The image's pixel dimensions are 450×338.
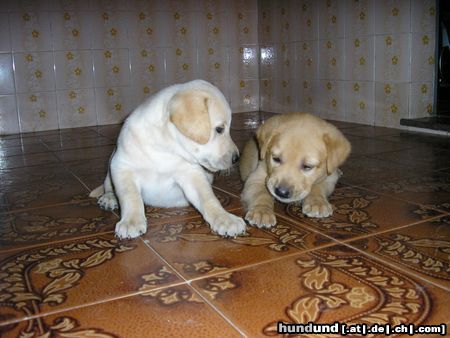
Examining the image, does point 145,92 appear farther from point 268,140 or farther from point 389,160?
point 268,140

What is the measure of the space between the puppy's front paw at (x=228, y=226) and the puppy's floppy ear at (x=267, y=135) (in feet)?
1.28

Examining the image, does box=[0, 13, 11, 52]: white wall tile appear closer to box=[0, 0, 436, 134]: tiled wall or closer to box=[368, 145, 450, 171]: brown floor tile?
box=[0, 0, 436, 134]: tiled wall

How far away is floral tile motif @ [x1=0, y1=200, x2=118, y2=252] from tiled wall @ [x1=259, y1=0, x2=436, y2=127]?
105 inches

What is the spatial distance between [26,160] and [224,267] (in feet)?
7.01

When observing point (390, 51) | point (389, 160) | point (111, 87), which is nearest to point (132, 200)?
point (389, 160)

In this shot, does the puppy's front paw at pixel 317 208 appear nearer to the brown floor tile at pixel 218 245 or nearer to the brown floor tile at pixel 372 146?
the brown floor tile at pixel 218 245

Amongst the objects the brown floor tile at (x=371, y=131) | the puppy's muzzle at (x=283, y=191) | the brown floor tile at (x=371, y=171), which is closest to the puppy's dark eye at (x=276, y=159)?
the puppy's muzzle at (x=283, y=191)

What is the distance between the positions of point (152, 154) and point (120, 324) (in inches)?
A: 31.8

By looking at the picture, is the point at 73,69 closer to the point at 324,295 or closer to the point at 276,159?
the point at 276,159

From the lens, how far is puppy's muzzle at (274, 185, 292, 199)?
1.67 m

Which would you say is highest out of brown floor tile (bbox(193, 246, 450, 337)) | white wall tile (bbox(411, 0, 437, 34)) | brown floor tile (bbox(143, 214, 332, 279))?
white wall tile (bbox(411, 0, 437, 34))

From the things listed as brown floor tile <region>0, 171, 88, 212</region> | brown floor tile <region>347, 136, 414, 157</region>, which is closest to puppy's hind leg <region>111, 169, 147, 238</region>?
brown floor tile <region>0, 171, 88, 212</region>

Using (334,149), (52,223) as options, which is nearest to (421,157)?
(334,149)

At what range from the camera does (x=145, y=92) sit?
4832mm
